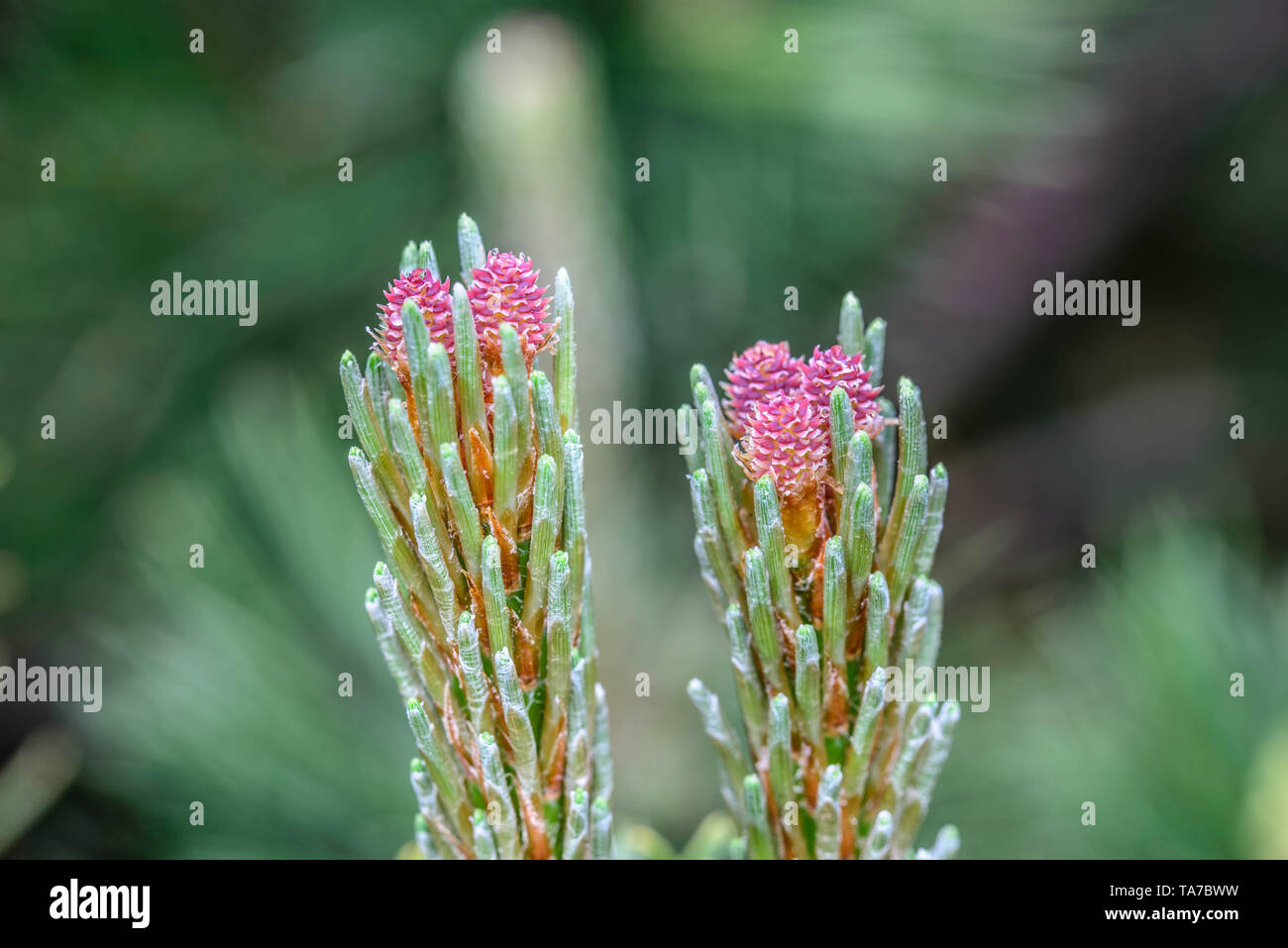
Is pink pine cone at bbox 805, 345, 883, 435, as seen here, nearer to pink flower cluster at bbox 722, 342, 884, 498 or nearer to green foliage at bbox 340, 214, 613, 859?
pink flower cluster at bbox 722, 342, 884, 498

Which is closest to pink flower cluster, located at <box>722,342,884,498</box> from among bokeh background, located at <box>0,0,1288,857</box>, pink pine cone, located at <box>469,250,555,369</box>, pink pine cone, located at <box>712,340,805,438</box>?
pink pine cone, located at <box>712,340,805,438</box>

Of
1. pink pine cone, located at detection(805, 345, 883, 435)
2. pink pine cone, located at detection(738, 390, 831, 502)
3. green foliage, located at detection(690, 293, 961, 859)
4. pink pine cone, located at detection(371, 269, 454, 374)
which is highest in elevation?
pink pine cone, located at detection(371, 269, 454, 374)

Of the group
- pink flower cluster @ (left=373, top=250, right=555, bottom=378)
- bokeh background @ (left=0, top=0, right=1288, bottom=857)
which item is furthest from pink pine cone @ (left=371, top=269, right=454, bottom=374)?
bokeh background @ (left=0, top=0, right=1288, bottom=857)

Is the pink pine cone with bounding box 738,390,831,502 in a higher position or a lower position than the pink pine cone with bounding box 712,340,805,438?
lower

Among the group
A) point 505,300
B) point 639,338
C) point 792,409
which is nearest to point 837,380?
point 792,409

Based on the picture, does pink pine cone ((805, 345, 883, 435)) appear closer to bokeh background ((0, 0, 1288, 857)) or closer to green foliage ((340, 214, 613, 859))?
green foliage ((340, 214, 613, 859))

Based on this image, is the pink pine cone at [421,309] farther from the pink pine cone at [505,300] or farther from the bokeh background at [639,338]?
the bokeh background at [639,338]

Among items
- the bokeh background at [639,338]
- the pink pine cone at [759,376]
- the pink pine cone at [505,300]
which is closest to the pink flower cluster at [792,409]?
the pink pine cone at [759,376]

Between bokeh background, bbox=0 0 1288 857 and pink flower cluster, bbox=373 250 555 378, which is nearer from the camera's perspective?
pink flower cluster, bbox=373 250 555 378
